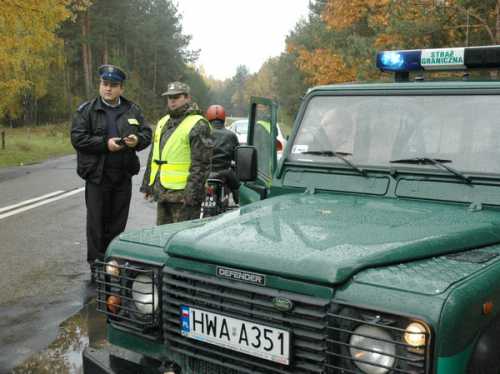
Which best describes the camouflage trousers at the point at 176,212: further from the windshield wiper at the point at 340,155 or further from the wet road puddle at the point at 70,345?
the windshield wiper at the point at 340,155

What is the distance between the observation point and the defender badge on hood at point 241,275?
274cm

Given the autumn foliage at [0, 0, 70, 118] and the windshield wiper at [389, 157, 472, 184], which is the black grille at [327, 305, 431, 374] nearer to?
the windshield wiper at [389, 157, 472, 184]

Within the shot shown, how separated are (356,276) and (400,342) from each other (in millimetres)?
326

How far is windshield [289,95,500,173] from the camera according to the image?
149 inches

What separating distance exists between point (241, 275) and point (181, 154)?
12.2ft

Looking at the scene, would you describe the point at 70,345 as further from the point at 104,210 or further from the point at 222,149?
the point at 222,149

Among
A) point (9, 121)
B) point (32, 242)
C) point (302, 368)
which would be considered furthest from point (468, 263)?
point (9, 121)

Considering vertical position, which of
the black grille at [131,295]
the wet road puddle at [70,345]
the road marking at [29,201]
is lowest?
the road marking at [29,201]

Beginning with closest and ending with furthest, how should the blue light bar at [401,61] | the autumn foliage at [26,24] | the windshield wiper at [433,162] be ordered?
the windshield wiper at [433,162], the blue light bar at [401,61], the autumn foliage at [26,24]

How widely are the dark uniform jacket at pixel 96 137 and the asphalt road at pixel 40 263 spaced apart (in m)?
1.22

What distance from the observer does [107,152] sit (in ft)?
22.2

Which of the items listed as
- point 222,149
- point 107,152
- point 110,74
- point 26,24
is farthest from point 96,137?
point 26,24

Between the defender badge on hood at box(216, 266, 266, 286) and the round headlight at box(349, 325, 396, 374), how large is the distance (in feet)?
1.43

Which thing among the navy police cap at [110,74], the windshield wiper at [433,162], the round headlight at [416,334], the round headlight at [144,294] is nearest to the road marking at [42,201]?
the navy police cap at [110,74]
